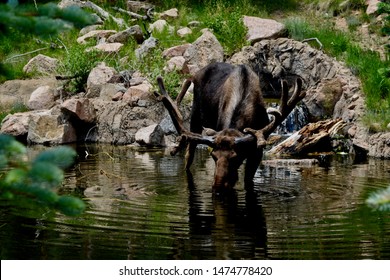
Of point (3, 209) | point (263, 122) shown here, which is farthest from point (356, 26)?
point (3, 209)

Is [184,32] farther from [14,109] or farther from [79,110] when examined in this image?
[79,110]

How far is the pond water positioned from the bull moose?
45cm

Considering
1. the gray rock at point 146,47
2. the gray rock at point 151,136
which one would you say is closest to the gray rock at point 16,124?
the gray rock at point 151,136

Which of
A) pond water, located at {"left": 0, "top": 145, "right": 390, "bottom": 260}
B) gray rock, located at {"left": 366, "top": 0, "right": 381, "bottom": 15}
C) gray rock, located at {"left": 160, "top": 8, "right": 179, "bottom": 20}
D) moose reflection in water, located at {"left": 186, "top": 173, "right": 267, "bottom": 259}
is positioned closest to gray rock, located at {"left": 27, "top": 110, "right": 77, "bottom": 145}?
pond water, located at {"left": 0, "top": 145, "right": 390, "bottom": 260}

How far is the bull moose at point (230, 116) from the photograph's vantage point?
31.4 feet

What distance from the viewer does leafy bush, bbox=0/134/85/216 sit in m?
2.89

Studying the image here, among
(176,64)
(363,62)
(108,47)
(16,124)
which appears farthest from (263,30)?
(16,124)

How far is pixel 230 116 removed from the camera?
1046 cm

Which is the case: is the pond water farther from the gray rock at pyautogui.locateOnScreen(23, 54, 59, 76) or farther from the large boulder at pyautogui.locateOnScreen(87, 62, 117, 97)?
the gray rock at pyautogui.locateOnScreen(23, 54, 59, 76)

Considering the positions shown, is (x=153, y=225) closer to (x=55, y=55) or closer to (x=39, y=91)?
(x=39, y=91)

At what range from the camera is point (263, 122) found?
10.9 meters

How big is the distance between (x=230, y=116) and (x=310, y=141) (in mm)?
5432

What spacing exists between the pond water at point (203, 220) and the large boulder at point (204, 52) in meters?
8.38
